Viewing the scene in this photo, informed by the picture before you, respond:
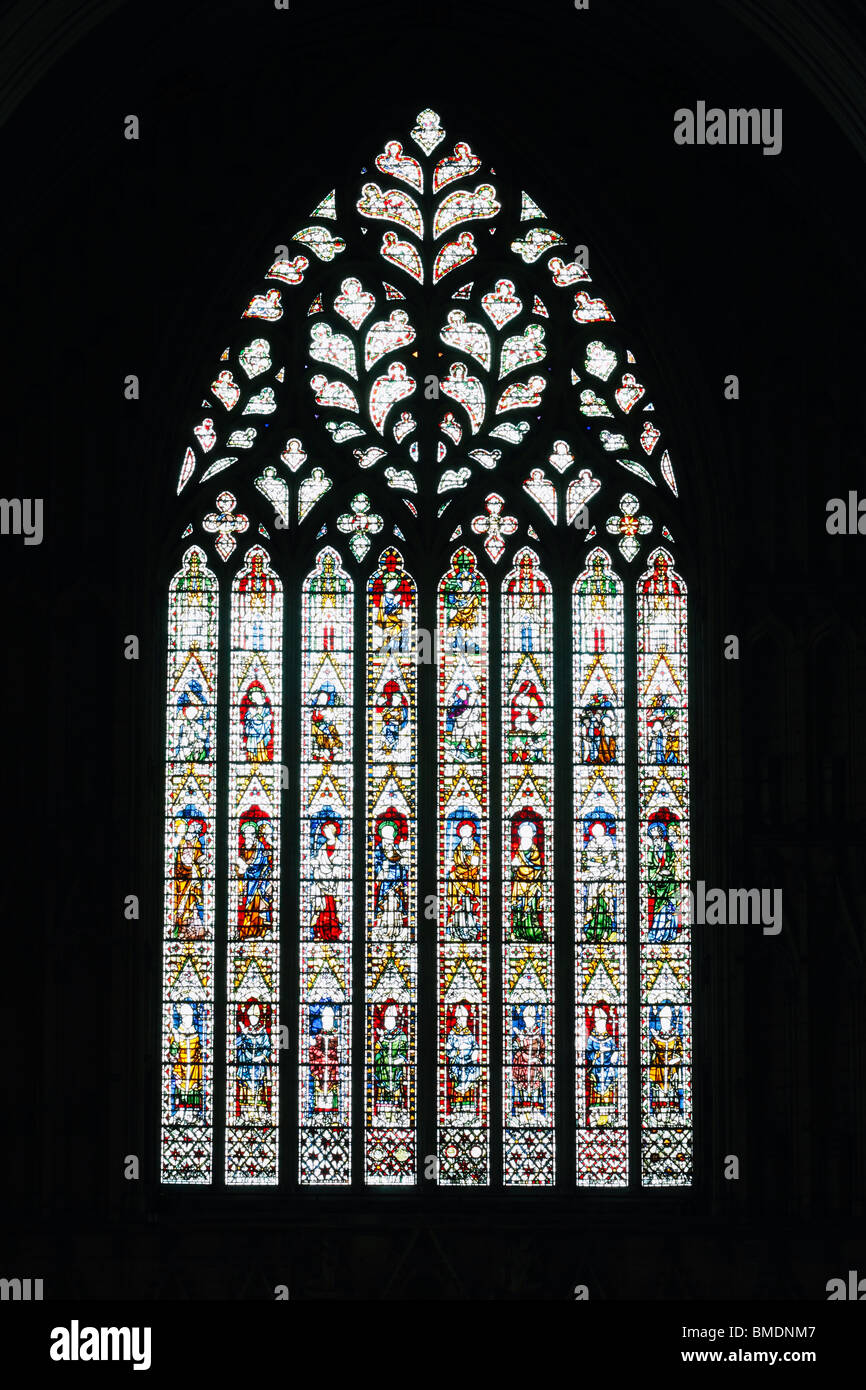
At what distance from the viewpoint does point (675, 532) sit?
1408 centimetres

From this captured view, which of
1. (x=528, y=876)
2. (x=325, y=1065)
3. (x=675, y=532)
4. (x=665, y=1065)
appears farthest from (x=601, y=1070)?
(x=675, y=532)

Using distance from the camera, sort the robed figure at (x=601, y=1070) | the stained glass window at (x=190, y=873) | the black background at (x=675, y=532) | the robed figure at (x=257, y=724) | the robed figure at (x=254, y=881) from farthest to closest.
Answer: the robed figure at (x=257, y=724), the robed figure at (x=254, y=881), the robed figure at (x=601, y=1070), the stained glass window at (x=190, y=873), the black background at (x=675, y=532)

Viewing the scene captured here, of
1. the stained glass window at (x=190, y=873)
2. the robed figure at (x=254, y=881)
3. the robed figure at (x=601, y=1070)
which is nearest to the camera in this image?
the stained glass window at (x=190, y=873)

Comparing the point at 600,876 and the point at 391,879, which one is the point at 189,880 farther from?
the point at 600,876

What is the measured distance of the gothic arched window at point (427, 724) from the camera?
535 inches

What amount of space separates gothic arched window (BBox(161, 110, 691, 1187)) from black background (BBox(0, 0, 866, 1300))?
9.4 inches

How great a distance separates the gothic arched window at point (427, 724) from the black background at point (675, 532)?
0.24 m

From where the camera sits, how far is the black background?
13.1m

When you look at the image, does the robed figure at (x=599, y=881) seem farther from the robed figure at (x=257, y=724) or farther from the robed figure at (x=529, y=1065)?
the robed figure at (x=257, y=724)

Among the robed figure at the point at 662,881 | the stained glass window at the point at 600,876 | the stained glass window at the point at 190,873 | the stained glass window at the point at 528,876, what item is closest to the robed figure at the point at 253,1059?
the stained glass window at the point at 190,873

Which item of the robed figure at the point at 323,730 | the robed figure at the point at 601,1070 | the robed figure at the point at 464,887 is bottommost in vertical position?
the robed figure at the point at 601,1070

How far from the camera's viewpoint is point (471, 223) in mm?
14516

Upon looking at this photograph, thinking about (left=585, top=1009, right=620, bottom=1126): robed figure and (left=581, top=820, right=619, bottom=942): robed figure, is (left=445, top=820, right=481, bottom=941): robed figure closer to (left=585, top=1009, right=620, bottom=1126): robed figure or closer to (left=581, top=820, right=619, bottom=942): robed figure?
(left=581, top=820, right=619, bottom=942): robed figure
